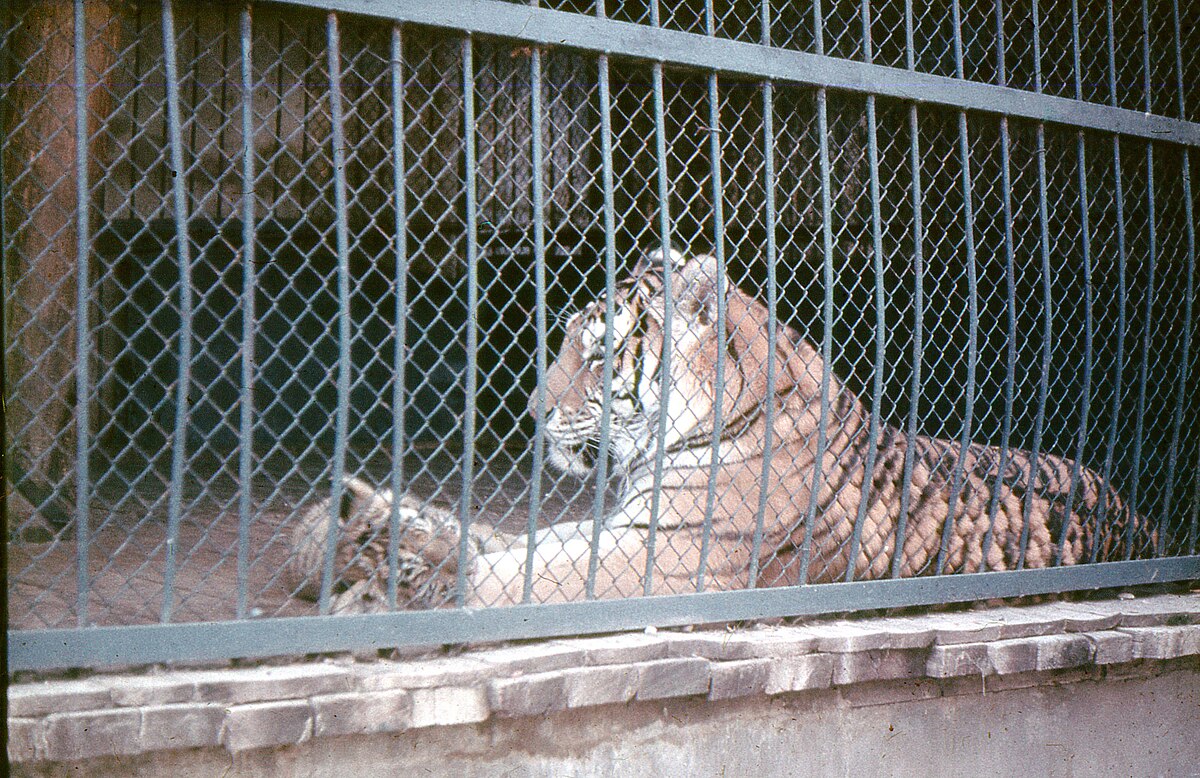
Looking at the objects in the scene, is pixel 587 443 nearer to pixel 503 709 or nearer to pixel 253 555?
pixel 253 555

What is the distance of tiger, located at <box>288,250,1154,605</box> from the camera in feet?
10.6

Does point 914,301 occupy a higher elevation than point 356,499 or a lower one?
higher

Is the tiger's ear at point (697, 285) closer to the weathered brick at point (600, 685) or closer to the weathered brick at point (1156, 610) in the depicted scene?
the weathered brick at point (600, 685)

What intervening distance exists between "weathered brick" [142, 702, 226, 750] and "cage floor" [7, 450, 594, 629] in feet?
0.76

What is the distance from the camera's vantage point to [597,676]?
261 cm

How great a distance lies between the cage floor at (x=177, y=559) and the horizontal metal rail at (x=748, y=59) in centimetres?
112

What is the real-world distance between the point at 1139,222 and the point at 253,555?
442 cm

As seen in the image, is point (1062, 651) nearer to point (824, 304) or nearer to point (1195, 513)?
point (1195, 513)

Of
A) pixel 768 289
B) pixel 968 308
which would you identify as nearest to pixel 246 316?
pixel 768 289

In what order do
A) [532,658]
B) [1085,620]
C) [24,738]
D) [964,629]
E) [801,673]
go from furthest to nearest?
[1085,620]
[964,629]
[801,673]
[532,658]
[24,738]

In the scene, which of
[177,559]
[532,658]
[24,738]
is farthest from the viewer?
[177,559]

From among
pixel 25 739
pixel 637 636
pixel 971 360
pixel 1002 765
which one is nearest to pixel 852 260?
pixel 971 360

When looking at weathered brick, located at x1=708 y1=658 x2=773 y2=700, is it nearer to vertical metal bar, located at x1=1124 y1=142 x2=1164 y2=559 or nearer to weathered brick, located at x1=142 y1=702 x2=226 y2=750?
weathered brick, located at x1=142 y1=702 x2=226 y2=750

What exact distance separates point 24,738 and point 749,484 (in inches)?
91.8
